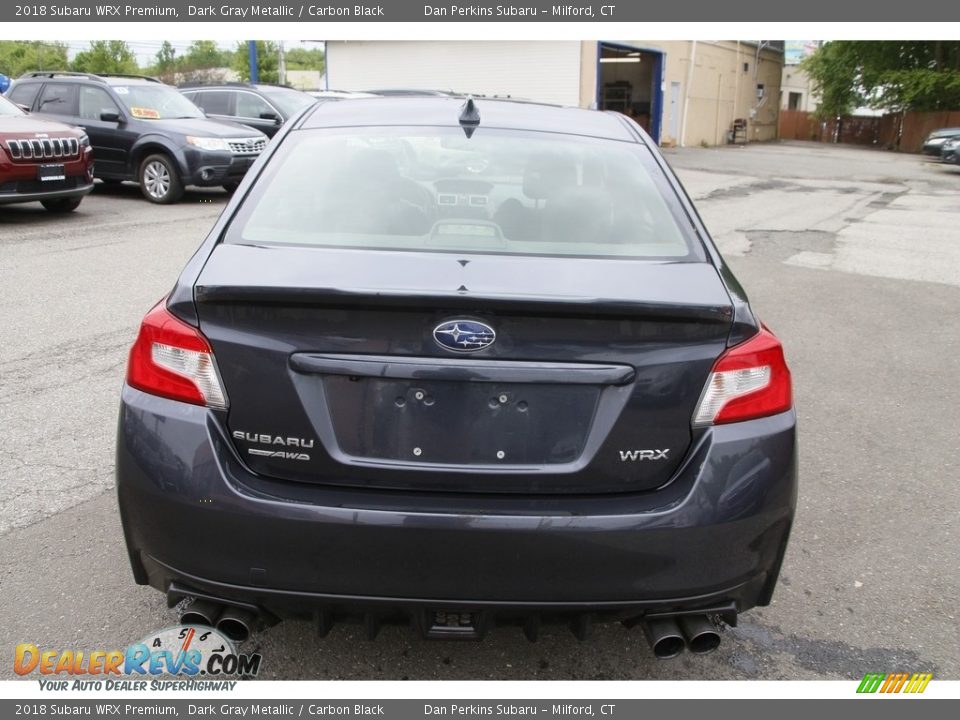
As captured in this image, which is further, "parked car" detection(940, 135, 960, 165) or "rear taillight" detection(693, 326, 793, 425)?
"parked car" detection(940, 135, 960, 165)

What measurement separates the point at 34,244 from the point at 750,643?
9.31m

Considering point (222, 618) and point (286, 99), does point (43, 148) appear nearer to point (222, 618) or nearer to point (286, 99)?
point (286, 99)

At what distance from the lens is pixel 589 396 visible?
2250mm

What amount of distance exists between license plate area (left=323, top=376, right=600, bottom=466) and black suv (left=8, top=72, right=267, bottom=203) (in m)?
12.0

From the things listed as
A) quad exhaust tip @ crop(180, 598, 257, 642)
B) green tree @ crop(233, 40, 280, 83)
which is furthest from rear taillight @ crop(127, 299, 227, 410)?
green tree @ crop(233, 40, 280, 83)

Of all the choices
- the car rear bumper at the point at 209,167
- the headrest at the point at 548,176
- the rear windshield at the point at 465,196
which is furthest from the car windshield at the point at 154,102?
the headrest at the point at 548,176

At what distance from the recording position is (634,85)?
126 feet

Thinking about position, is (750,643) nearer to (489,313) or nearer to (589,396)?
(589,396)

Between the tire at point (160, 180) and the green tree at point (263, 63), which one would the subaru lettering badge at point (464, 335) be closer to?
the tire at point (160, 180)

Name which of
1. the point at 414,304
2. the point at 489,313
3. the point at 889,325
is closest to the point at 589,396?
the point at 489,313

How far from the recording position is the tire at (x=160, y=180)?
13414 mm

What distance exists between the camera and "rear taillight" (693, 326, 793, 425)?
2.32 m

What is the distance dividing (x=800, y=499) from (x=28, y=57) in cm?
6957

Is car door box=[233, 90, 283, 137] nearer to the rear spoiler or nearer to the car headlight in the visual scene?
the car headlight
